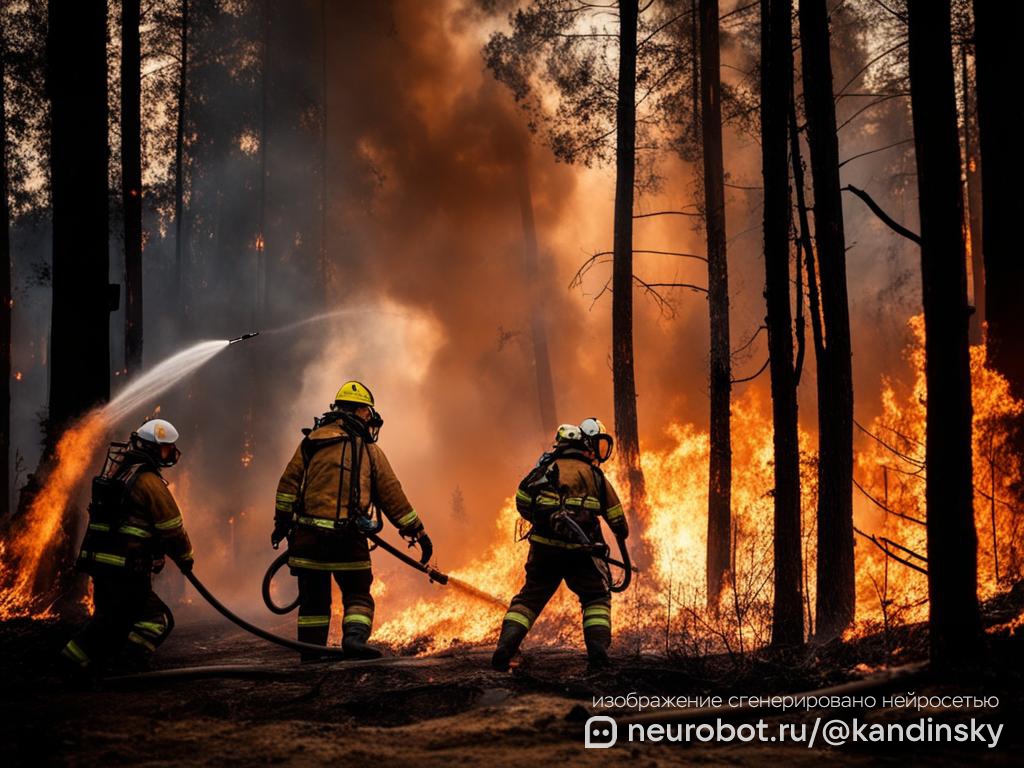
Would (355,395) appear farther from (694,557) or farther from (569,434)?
(694,557)

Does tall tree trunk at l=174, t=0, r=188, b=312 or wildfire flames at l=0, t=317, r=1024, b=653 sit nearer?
wildfire flames at l=0, t=317, r=1024, b=653

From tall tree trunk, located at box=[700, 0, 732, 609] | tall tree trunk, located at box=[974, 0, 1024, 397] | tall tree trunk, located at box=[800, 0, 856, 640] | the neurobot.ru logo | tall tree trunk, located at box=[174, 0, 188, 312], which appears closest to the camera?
the neurobot.ru logo

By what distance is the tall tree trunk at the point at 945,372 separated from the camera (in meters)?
4.62

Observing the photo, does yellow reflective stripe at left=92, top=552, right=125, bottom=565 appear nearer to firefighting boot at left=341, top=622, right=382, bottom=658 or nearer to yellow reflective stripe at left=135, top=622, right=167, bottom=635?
yellow reflective stripe at left=135, top=622, right=167, bottom=635

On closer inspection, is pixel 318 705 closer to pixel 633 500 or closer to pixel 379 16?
pixel 633 500

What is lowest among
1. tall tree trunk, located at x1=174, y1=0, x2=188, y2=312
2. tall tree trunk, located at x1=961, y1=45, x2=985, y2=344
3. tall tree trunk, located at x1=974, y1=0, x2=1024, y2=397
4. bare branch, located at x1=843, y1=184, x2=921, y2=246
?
bare branch, located at x1=843, y1=184, x2=921, y2=246

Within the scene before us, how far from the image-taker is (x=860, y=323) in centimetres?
2752

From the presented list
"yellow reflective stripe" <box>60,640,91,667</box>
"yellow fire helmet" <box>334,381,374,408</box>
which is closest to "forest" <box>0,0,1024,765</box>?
"yellow reflective stripe" <box>60,640,91,667</box>

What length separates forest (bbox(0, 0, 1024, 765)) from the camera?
4742 mm

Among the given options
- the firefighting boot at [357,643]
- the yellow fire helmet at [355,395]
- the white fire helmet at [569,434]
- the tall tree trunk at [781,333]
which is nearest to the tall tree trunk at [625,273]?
the tall tree trunk at [781,333]

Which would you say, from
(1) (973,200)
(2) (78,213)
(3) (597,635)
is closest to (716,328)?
(3) (597,635)

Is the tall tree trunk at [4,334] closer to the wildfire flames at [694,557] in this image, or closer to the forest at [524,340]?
the forest at [524,340]

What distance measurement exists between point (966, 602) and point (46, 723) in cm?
487

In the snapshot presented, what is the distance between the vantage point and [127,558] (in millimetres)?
6074
